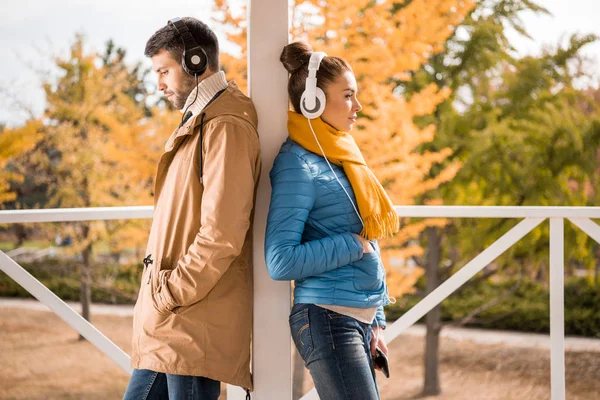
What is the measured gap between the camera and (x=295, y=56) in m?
1.55

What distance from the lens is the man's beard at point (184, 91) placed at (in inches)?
56.5

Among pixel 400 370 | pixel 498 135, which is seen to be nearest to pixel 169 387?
pixel 498 135

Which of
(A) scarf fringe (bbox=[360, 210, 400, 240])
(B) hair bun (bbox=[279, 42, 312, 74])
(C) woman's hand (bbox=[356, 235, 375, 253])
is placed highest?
(B) hair bun (bbox=[279, 42, 312, 74])

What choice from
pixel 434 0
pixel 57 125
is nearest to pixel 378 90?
pixel 434 0

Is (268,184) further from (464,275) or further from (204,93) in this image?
(464,275)

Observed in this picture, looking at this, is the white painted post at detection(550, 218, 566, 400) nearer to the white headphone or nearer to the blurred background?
the white headphone

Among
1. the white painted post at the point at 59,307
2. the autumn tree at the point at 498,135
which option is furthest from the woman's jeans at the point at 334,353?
the autumn tree at the point at 498,135

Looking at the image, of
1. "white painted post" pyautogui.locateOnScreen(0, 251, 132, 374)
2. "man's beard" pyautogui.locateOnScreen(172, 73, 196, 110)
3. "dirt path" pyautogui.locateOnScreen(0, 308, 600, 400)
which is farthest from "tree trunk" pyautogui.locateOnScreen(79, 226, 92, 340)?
"man's beard" pyautogui.locateOnScreen(172, 73, 196, 110)

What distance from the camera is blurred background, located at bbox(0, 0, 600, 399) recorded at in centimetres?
508

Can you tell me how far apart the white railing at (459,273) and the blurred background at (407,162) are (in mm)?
2752

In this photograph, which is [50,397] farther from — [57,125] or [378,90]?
[378,90]

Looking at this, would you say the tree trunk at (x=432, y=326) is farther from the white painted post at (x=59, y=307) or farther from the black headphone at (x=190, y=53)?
the black headphone at (x=190, y=53)

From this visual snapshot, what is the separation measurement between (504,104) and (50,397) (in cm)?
593

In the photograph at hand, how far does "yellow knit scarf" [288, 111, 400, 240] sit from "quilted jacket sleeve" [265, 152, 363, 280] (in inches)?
2.9
